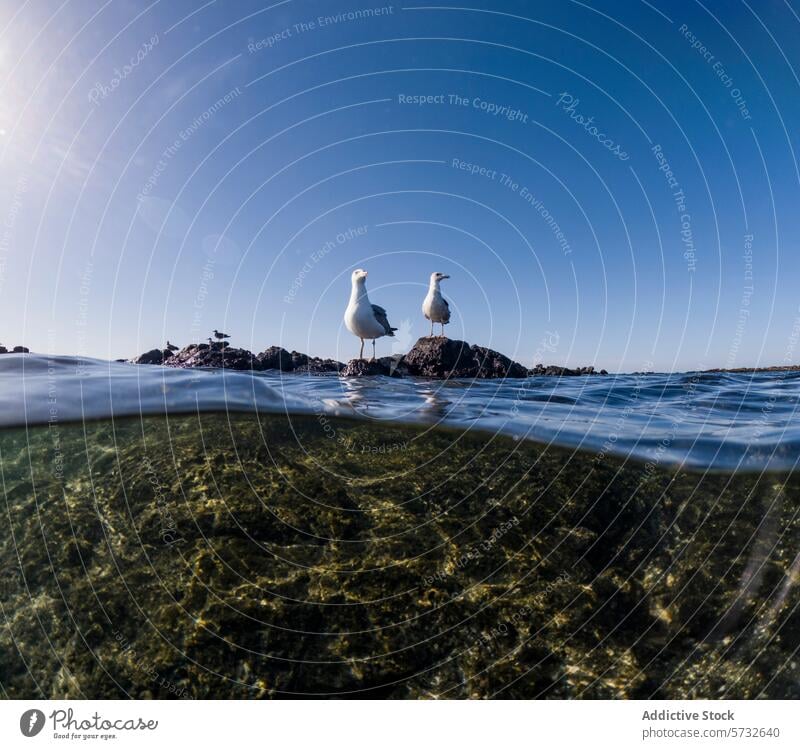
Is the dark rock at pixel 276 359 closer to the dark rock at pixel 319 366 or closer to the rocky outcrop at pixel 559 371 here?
the dark rock at pixel 319 366

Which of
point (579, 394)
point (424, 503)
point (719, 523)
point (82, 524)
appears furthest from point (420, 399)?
point (82, 524)

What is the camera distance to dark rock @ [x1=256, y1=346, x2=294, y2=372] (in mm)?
11211

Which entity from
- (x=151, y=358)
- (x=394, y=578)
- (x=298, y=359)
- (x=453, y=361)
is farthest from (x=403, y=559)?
(x=151, y=358)

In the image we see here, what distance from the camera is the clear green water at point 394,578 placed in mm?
3578

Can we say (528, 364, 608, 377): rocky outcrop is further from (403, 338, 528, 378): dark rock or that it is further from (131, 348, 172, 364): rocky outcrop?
(131, 348, 172, 364): rocky outcrop

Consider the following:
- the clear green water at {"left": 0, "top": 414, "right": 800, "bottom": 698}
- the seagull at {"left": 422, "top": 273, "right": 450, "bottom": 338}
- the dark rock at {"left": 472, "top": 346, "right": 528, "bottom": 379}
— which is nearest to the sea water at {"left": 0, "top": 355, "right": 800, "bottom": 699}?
the clear green water at {"left": 0, "top": 414, "right": 800, "bottom": 698}

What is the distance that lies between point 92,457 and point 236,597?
3.58 metres

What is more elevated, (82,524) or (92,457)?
(92,457)

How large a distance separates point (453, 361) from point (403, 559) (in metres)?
7.31

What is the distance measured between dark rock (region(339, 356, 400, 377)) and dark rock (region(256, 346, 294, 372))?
6.06 ft

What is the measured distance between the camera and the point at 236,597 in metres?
4.01

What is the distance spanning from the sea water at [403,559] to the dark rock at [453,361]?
4.24 m

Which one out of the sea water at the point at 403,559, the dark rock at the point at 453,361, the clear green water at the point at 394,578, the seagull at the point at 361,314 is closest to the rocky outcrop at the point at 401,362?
the dark rock at the point at 453,361

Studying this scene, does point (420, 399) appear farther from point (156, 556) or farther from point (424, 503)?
point (156, 556)
